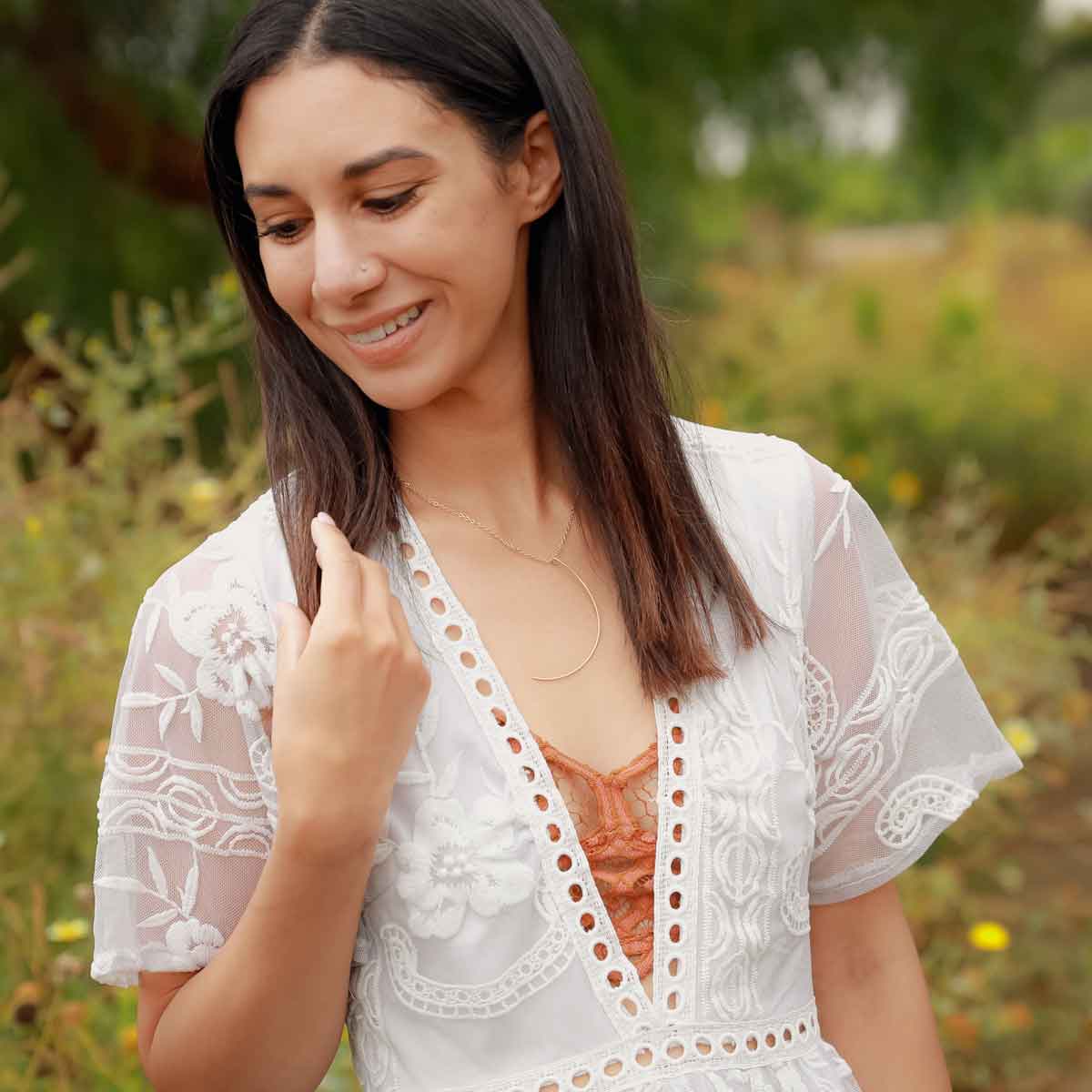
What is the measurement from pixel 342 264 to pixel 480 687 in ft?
1.22

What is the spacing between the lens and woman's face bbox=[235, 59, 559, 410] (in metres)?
1.25

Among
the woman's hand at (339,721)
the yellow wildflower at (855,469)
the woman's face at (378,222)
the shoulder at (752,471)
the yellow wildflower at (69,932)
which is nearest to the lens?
the woman's hand at (339,721)

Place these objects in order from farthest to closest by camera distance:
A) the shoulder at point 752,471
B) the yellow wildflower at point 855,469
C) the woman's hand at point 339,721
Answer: the yellow wildflower at point 855,469, the shoulder at point 752,471, the woman's hand at point 339,721

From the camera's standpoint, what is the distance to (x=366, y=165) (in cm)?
124

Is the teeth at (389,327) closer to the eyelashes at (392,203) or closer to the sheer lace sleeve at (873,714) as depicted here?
the eyelashes at (392,203)

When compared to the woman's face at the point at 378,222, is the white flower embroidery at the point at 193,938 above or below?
below

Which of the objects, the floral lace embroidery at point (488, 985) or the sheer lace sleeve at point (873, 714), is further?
the sheer lace sleeve at point (873, 714)

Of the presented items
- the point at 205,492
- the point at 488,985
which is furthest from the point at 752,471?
the point at 205,492

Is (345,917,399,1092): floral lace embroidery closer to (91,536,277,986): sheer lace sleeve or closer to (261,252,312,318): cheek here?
(91,536,277,986): sheer lace sleeve

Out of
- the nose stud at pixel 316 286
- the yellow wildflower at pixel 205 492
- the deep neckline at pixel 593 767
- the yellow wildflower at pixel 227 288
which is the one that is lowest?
the yellow wildflower at pixel 205 492

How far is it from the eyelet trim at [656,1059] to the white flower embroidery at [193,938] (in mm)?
232

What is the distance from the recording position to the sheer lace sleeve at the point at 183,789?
1249 mm

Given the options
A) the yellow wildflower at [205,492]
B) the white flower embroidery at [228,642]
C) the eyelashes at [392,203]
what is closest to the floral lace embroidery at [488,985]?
the white flower embroidery at [228,642]

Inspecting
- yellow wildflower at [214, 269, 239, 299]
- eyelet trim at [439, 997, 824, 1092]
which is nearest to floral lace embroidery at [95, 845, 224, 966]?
eyelet trim at [439, 997, 824, 1092]
